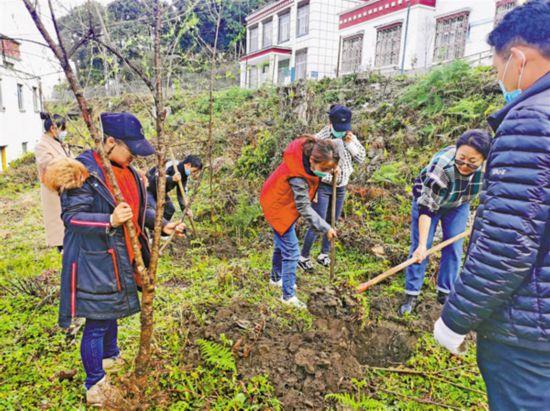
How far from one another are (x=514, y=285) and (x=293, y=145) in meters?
2.32

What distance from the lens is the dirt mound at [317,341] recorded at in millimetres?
2514

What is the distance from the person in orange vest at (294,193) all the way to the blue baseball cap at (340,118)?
1.02 metres

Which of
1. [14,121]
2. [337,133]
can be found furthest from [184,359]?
[14,121]

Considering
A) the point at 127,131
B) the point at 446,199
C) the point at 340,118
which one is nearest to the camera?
the point at 127,131

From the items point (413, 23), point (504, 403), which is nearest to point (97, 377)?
point (504, 403)

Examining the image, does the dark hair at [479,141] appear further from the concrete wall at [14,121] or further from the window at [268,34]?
the window at [268,34]

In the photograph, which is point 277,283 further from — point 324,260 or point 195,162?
point 195,162

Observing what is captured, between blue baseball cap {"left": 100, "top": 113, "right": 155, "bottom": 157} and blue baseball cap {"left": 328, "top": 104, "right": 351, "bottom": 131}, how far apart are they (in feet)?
8.58

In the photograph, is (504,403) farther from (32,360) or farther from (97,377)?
(32,360)

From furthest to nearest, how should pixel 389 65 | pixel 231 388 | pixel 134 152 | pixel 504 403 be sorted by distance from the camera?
pixel 389 65 < pixel 231 388 < pixel 134 152 < pixel 504 403

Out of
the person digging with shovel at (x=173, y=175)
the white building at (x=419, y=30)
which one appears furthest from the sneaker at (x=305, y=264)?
the white building at (x=419, y=30)

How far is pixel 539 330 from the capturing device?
123 cm

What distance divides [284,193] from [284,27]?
72.2 feet

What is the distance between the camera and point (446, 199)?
314 centimetres
